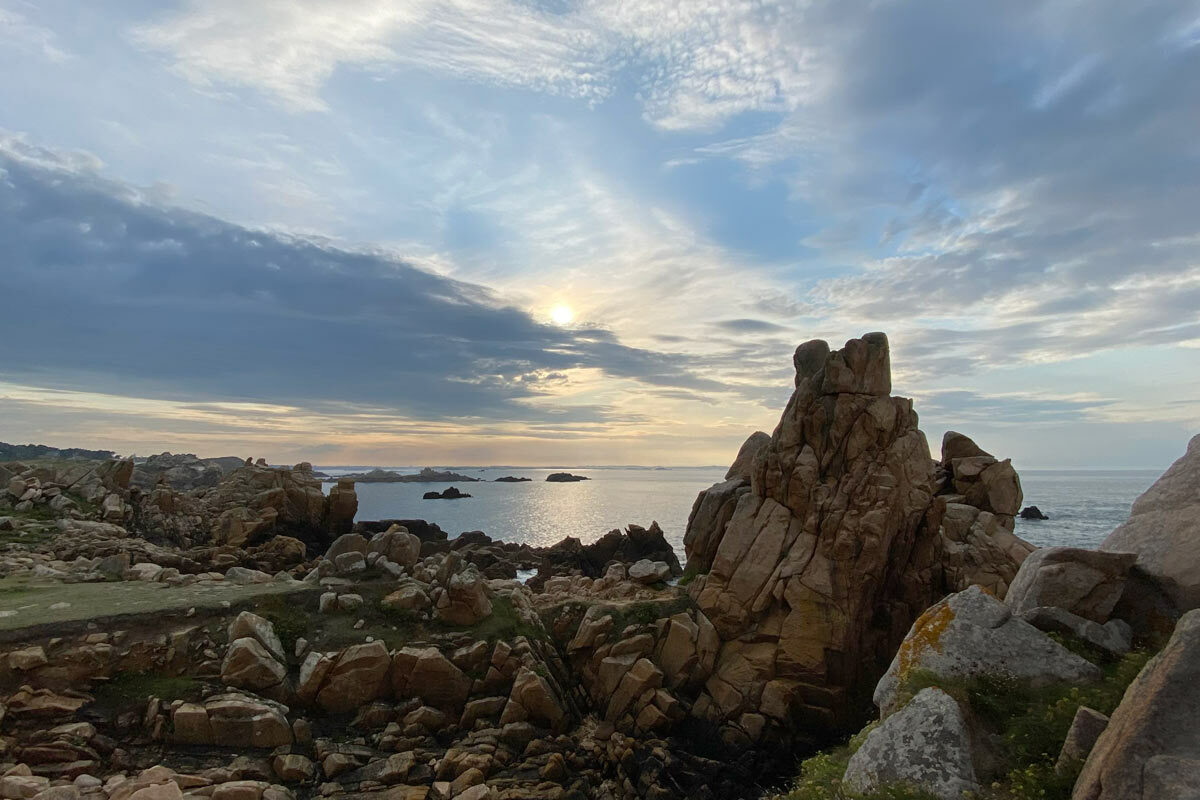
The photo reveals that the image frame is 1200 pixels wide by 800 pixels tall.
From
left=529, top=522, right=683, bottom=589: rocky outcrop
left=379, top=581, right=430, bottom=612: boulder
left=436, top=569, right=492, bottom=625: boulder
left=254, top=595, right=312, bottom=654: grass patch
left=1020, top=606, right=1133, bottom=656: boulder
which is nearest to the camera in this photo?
left=1020, top=606, right=1133, bottom=656: boulder

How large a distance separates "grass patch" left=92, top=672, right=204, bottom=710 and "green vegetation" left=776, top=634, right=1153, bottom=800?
15.1m

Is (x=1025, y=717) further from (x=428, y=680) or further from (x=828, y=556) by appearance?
(x=828, y=556)

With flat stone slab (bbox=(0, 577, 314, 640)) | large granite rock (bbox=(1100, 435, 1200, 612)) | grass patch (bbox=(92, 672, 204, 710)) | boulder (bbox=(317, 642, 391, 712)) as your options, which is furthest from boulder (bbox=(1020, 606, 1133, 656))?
flat stone slab (bbox=(0, 577, 314, 640))

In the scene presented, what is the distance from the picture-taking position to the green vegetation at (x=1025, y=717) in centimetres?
699

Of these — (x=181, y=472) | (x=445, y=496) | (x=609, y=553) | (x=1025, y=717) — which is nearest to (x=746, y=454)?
(x=609, y=553)

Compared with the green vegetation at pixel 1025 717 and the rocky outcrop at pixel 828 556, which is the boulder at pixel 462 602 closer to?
the rocky outcrop at pixel 828 556

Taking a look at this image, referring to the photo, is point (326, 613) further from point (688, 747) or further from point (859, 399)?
point (859, 399)

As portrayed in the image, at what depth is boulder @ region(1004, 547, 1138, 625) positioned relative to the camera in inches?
392

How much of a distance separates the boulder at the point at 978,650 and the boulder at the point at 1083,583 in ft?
3.30

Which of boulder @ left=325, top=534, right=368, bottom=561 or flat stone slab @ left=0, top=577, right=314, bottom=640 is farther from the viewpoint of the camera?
boulder @ left=325, top=534, right=368, bottom=561

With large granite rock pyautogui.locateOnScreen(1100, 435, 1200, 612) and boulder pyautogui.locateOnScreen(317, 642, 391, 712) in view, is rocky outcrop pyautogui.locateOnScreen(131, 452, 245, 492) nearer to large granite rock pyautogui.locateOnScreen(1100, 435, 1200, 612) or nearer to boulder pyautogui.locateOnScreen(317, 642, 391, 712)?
boulder pyautogui.locateOnScreen(317, 642, 391, 712)

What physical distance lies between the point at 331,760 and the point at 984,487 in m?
34.3

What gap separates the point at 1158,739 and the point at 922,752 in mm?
2757

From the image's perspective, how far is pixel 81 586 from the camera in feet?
66.3
